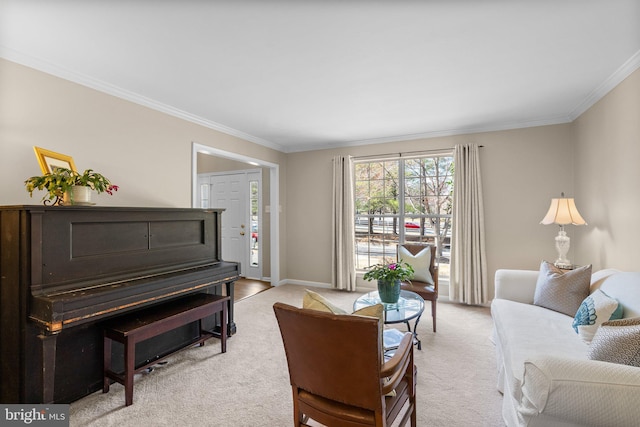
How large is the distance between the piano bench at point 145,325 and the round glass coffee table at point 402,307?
136 centimetres

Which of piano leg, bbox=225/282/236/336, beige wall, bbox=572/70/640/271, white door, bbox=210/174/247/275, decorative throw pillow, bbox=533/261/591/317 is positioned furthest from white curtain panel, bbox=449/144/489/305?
white door, bbox=210/174/247/275

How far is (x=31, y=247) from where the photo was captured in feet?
5.71

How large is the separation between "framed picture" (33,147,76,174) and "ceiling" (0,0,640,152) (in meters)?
0.67

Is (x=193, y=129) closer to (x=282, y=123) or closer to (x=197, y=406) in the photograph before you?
(x=282, y=123)

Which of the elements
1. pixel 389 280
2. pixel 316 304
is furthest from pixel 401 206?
pixel 316 304

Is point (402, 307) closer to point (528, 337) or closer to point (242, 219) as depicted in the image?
point (528, 337)

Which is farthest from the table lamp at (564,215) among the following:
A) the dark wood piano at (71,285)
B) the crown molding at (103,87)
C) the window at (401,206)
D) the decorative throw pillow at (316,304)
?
the crown molding at (103,87)

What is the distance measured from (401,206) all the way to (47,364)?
424 cm

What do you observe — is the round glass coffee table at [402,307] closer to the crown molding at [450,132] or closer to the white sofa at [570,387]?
the white sofa at [570,387]

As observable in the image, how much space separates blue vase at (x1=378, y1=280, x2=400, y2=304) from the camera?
2621mm

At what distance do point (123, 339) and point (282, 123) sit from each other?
2.88 metres

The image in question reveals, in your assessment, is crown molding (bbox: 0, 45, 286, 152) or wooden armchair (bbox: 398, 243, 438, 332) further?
wooden armchair (bbox: 398, 243, 438, 332)

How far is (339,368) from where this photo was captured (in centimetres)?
125

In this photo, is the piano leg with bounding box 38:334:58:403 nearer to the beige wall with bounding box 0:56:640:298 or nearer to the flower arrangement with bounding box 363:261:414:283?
the beige wall with bounding box 0:56:640:298
